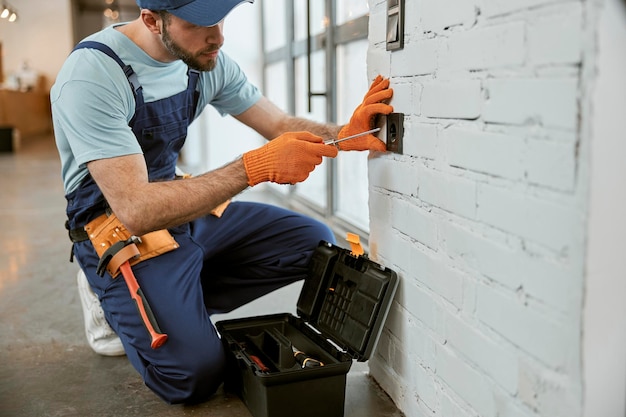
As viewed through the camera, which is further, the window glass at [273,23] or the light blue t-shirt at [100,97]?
the window glass at [273,23]

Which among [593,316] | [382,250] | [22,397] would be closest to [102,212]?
[22,397]

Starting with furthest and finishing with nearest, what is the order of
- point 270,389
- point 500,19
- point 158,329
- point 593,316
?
point 158,329 → point 270,389 → point 500,19 → point 593,316

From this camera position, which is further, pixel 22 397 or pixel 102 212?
pixel 102 212

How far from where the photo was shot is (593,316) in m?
0.96

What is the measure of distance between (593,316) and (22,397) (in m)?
1.50

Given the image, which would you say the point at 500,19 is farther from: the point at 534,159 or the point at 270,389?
the point at 270,389

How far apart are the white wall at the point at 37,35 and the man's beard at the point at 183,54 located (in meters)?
11.8

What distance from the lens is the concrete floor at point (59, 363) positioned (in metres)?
1.66

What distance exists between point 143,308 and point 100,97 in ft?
1.85

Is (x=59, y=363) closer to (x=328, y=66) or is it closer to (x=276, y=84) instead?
(x=328, y=66)

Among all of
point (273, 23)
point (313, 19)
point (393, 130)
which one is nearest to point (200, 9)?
point (393, 130)

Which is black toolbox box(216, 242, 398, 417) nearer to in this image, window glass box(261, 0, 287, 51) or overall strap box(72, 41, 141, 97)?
overall strap box(72, 41, 141, 97)

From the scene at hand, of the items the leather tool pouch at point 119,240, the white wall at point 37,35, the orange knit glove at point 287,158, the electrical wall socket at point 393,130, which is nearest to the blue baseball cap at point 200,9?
the orange knit glove at point 287,158

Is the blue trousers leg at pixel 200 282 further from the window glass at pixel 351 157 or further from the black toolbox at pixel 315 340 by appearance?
the window glass at pixel 351 157
